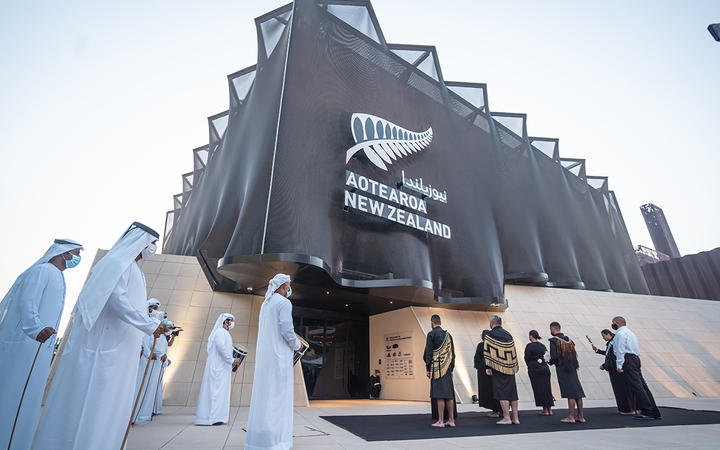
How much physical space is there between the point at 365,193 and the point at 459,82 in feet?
32.1

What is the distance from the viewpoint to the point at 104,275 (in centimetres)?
283

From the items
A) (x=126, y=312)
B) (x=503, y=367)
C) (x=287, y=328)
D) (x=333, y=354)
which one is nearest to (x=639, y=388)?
(x=503, y=367)

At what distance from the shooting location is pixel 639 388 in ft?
19.6

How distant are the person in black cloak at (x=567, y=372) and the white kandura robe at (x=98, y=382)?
21.0 feet

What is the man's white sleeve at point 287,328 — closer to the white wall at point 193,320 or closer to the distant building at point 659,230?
the white wall at point 193,320

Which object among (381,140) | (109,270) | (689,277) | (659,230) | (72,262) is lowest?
(109,270)

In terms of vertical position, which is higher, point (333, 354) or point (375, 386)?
point (333, 354)

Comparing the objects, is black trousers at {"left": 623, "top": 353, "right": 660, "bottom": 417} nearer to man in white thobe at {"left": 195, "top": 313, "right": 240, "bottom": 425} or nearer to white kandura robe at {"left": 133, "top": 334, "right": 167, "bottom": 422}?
man in white thobe at {"left": 195, "top": 313, "right": 240, "bottom": 425}

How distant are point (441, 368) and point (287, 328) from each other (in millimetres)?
3112

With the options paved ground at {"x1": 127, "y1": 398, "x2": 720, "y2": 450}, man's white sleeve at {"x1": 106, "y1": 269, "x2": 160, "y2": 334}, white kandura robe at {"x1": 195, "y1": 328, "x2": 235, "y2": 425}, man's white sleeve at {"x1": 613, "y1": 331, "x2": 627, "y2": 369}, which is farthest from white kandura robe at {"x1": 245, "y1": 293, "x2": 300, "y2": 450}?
man's white sleeve at {"x1": 613, "y1": 331, "x2": 627, "y2": 369}

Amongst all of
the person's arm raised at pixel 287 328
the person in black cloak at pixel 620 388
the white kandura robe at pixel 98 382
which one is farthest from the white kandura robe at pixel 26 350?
the person in black cloak at pixel 620 388

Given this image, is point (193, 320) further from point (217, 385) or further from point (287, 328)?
point (287, 328)

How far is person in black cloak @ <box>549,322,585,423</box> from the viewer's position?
5.82 m

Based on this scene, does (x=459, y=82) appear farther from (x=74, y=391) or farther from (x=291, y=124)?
(x=74, y=391)
